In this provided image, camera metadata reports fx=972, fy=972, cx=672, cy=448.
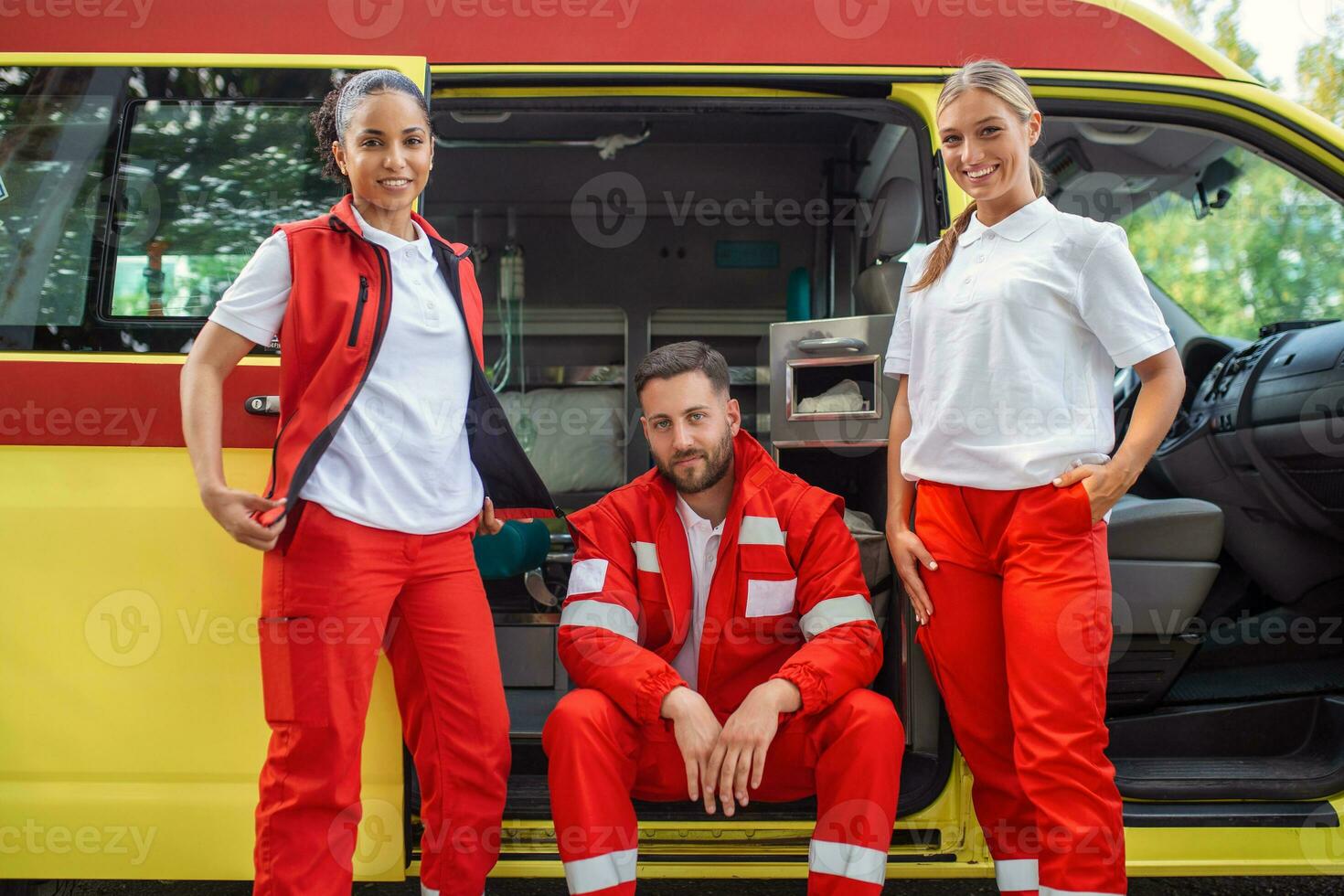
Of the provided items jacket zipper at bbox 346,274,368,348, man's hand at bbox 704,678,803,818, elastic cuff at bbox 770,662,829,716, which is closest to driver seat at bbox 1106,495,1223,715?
elastic cuff at bbox 770,662,829,716

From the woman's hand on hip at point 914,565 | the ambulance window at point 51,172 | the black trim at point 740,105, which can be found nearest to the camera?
the woman's hand on hip at point 914,565

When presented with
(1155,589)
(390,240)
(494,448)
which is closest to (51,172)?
(390,240)

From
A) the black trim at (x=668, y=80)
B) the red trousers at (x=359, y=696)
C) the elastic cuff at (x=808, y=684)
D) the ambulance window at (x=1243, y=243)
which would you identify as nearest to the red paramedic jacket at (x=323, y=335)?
the red trousers at (x=359, y=696)

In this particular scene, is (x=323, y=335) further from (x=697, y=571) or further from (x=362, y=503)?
Answer: (x=697, y=571)

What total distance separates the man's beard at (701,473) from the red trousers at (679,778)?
1.65 ft

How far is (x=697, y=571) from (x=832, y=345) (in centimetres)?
72

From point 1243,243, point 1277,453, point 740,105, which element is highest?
point 1243,243

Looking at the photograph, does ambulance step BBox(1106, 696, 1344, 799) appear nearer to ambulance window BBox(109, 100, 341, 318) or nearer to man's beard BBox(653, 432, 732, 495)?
man's beard BBox(653, 432, 732, 495)

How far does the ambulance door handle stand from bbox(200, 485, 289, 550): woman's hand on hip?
1.11ft

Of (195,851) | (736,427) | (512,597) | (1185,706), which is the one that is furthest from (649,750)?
(1185,706)

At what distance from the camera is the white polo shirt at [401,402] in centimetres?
173

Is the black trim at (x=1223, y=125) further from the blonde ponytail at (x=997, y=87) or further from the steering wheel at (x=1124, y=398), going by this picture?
the steering wheel at (x=1124, y=398)

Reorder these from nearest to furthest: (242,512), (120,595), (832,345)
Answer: (242,512) → (120,595) → (832,345)

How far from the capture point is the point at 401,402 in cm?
180
